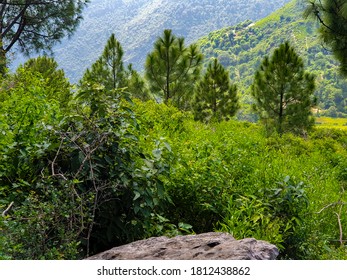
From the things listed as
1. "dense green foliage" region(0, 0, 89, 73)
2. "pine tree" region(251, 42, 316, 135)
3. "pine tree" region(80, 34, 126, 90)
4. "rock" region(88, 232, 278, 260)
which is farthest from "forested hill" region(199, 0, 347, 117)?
"rock" region(88, 232, 278, 260)

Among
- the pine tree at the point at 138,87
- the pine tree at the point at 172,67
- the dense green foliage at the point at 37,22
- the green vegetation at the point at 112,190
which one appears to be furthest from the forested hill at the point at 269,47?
the green vegetation at the point at 112,190

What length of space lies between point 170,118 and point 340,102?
80006 mm

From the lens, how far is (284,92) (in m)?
14.8

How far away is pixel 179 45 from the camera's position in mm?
18625

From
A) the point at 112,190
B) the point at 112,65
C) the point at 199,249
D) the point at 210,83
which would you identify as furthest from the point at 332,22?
the point at 112,65

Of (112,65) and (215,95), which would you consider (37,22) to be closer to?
(215,95)

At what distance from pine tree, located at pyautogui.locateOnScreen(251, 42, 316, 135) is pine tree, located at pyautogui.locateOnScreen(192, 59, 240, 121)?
5708 mm

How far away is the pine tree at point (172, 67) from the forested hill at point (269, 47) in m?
67.3

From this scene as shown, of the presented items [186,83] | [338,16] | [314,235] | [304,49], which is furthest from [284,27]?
[314,235]

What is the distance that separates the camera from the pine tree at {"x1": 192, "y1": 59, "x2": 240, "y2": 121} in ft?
69.5

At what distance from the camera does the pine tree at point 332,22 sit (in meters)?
10.4

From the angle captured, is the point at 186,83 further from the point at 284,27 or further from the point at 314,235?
the point at 284,27

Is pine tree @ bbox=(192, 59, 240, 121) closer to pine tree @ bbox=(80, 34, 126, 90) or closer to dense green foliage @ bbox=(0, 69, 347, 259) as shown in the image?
pine tree @ bbox=(80, 34, 126, 90)

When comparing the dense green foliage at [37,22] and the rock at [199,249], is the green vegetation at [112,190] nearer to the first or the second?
the rock at [199,249]
